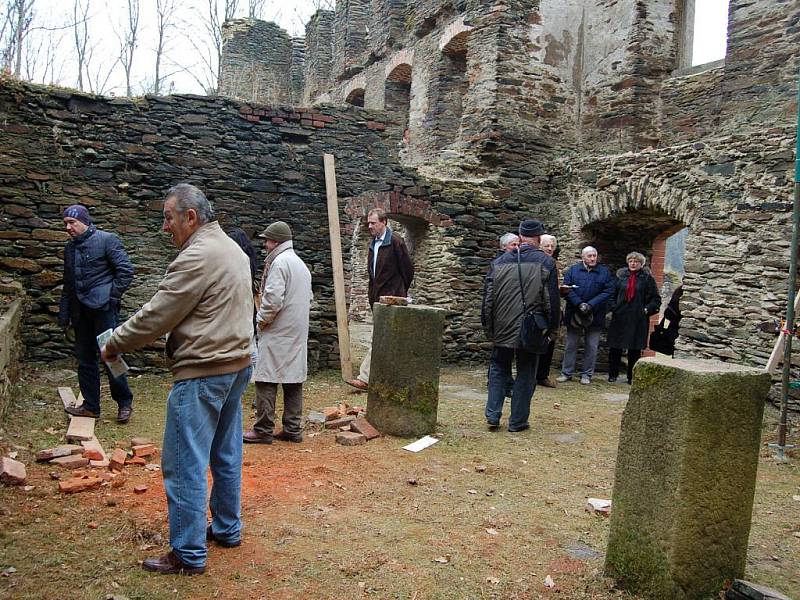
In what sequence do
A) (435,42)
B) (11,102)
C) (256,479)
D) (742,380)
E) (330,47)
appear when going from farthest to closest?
(330,47)
(435,42)
(11,102)
(256,479)
(742,380)

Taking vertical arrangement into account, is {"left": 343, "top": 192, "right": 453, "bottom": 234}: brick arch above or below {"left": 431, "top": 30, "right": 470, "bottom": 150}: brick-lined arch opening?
below

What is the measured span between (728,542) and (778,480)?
245 cm

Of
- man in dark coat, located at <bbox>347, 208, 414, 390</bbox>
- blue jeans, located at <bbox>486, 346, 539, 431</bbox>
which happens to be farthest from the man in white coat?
man in dark coat, located at <bbox>347, 208, 414, 390</bbox>

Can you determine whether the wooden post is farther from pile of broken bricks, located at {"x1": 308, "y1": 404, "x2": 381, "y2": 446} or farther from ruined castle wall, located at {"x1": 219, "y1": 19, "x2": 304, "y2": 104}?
ruined castle wall, located at {"x1": 219, "y1": 19, "x2": 304, "y2": 104}

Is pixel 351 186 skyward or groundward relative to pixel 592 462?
skyward

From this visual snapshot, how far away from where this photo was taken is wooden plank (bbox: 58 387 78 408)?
607cm

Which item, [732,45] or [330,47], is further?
[330,47]

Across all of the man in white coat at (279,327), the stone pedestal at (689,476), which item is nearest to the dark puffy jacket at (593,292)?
the man in white coat at (279,327)

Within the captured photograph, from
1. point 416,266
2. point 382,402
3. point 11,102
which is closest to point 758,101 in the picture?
point 416,266

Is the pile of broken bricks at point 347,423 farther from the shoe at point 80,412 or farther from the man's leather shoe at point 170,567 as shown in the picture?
the man's leather shoe at point 170,567

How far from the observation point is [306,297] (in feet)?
17.7

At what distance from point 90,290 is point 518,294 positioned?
360cm

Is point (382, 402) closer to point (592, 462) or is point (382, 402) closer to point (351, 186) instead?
point (592, 462)

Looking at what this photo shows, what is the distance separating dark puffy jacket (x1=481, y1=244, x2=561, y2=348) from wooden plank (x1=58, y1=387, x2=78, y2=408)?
383cm
